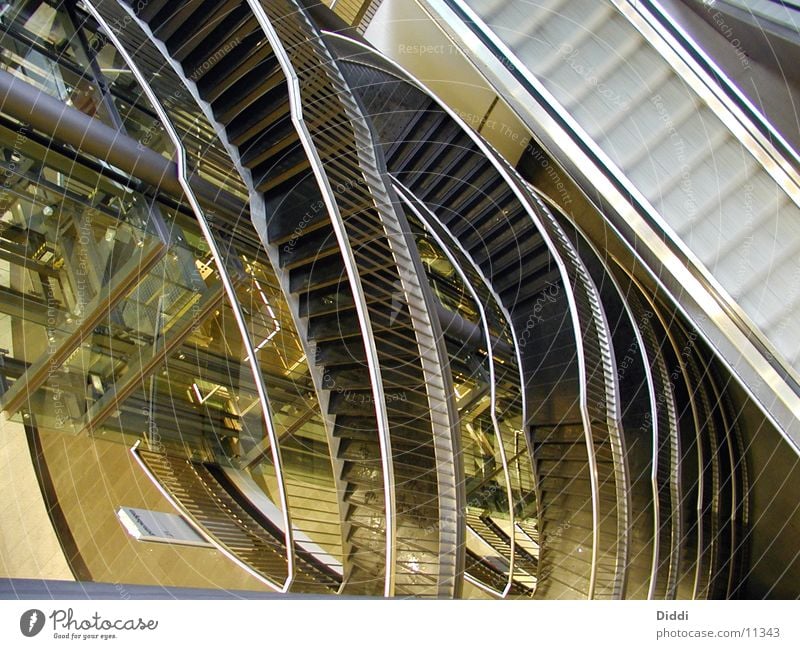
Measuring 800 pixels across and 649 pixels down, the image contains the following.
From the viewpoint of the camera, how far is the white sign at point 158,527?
6.25m

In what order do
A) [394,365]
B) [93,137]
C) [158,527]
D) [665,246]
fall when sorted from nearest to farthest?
[665,246] < [93,137] < [394,365] < [158,527]

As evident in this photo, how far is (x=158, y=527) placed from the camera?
6438 millimetres

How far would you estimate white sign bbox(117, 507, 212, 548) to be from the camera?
625cm

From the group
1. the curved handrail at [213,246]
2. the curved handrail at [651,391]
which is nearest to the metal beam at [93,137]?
the curved handrail at [213,246]

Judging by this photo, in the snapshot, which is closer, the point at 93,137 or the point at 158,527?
the point at 93,137

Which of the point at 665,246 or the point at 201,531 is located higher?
the point at 665,246

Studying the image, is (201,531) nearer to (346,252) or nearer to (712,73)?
(346,252)

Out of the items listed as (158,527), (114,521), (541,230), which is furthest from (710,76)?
(114,521)

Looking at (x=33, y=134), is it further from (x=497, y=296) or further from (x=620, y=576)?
(x=620, y=576)

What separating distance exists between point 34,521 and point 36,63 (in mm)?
4359

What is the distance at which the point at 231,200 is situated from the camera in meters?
7.00

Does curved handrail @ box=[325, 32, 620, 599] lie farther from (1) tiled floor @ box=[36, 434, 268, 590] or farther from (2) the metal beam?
(1) tiled floor @ box=[36, 434, 268, 590]

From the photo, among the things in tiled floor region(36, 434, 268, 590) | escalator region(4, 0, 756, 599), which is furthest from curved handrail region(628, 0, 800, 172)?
tiled floor region(36, 434, 268, 590)

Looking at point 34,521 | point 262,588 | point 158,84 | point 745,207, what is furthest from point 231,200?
point 745,207
